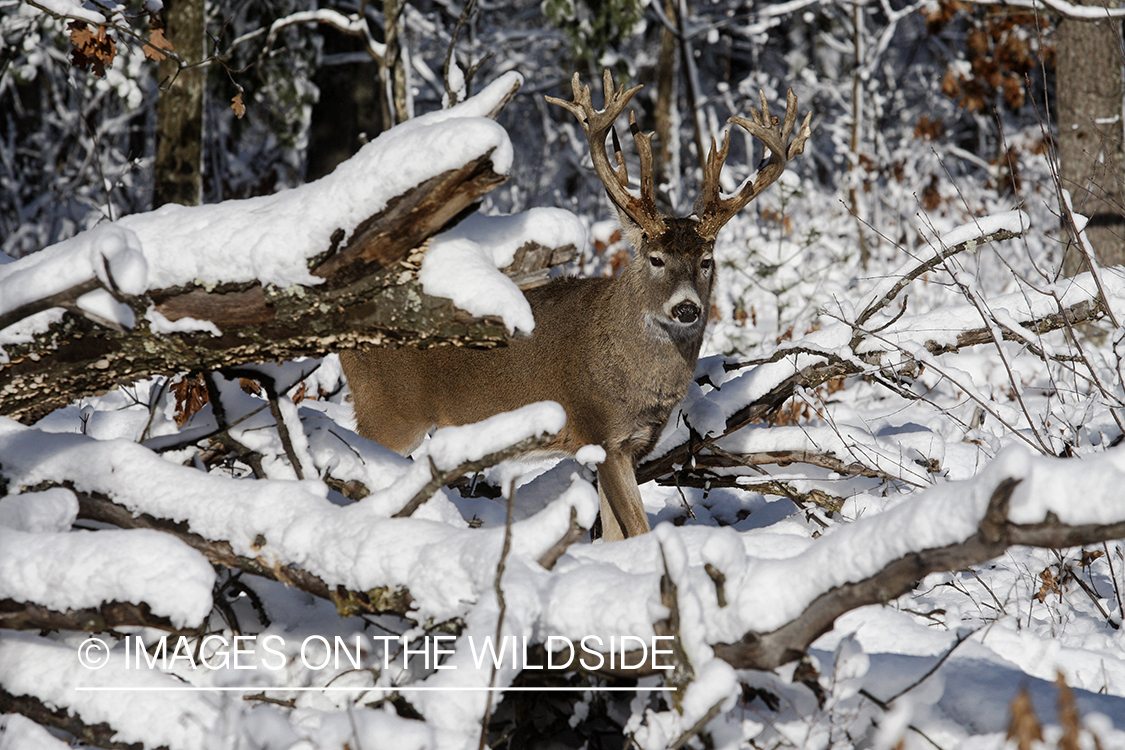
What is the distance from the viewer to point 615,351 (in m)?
4.72

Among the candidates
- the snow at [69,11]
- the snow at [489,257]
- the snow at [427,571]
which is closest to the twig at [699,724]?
the snow at [427,571]

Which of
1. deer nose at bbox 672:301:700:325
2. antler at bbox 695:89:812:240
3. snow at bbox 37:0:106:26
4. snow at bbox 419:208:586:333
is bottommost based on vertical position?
deer nose at bbox 672:301:700:325

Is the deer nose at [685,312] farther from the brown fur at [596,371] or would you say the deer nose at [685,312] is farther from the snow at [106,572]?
the snow at [106,572]

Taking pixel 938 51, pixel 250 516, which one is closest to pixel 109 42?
pixel 250 516

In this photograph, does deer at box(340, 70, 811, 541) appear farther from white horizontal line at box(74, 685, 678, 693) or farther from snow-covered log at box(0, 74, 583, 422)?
white horizontal line at box(74, 685, 678, 693)

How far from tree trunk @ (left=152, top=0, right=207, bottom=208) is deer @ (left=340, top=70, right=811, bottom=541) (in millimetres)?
3313

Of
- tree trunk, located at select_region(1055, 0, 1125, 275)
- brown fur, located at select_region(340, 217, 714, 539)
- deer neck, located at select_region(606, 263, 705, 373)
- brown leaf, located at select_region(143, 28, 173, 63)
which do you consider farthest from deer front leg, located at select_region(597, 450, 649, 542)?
tree trunk, located at select_region(1055, 0, 1125, 275)

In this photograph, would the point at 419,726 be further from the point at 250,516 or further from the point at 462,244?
the point at 462,244

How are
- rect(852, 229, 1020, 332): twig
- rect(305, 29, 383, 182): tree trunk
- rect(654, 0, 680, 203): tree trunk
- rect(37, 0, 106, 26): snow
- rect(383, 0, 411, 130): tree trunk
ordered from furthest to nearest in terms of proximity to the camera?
rect(654, 0, 680, 203): tree trunk → rect(305, 29, 383, 182): tree trunk → rect(383, 0, 411, 130): tree trunk → rect(852, 229, 1020, 332): twig → rect(37, 0, 106, 26): snow

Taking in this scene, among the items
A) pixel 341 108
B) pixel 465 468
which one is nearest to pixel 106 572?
pixel 465 468

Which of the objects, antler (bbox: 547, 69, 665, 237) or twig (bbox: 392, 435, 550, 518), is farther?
antler (bbox: 547, 69, 665, 237)

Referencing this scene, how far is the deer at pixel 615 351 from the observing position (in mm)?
4621

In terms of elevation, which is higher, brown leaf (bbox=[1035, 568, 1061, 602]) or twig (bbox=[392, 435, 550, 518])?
twig (bbox=[392, 435, 550, 518])

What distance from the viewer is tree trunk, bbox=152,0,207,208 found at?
7.24 metres
